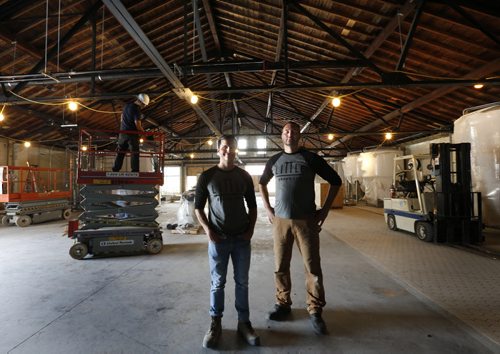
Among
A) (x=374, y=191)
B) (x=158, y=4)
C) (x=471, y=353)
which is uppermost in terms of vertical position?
(x=158, y=4)

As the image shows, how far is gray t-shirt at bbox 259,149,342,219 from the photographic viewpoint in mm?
2650

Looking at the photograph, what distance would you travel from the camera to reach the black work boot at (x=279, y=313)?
2.76 meters

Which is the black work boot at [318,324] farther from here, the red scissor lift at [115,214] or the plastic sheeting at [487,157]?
the plastic sheeting at [487,157]

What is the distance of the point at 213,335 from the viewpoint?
2.36m

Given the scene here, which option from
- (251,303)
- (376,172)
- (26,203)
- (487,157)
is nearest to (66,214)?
(26,203)

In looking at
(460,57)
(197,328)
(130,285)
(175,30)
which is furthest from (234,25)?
(197,328)

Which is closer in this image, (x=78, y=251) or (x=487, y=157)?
(x=78, y=251)

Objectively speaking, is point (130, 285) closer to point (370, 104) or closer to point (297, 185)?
point (297, 185)

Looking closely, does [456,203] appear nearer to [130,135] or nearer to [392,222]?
[392,222]

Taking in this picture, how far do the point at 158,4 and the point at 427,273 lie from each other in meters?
8.29

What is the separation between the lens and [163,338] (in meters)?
2.46

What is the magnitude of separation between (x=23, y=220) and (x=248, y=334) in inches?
411

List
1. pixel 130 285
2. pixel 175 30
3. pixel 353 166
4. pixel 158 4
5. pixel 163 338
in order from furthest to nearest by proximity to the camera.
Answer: pixel 353 166
pixel 175 30
pixel 158 4
pixel 130 285
pixel 163 338

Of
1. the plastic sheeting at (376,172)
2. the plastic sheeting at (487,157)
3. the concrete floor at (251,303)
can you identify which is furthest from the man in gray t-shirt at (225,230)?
the plastic sheeting at (376,172)
